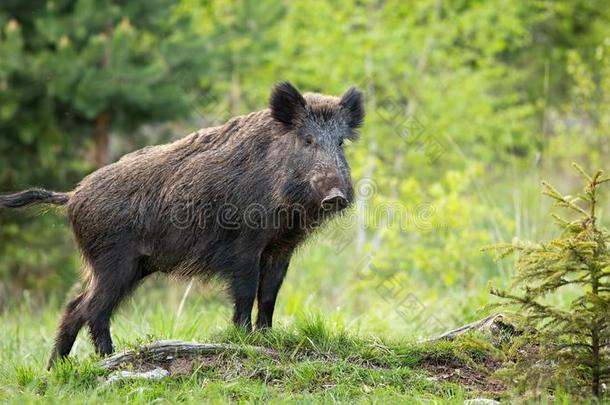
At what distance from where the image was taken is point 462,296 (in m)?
9.01

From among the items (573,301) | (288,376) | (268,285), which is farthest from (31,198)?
(573,301)

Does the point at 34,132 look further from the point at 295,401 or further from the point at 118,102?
the point at 295,401

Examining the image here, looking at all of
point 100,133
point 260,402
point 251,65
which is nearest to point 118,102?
point 100,133

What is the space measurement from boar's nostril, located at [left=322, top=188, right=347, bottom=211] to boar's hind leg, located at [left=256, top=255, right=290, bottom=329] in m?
0.68

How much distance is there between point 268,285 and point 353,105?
1608 mm

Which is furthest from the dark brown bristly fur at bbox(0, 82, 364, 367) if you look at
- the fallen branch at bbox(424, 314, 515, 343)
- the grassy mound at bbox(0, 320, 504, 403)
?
the fallen branch at bbox(424, 314, 515, 343)

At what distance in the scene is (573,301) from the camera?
4562mm

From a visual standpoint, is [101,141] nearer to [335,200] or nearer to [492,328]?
[335,200]

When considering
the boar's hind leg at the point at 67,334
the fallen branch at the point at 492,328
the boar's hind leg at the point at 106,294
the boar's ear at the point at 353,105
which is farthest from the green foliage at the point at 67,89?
the fallen branch at the point at 492,328

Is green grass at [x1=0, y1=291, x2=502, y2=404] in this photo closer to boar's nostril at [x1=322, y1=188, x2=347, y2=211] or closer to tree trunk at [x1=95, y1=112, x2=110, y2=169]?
boar's nostril at [x1=322, y1=188, x2=347, y2=211]

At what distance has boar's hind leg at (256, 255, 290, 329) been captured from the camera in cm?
618

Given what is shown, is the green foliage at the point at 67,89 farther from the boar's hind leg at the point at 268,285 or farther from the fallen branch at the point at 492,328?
the fallen branch at the point at 492,328

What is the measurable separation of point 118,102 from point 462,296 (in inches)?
218

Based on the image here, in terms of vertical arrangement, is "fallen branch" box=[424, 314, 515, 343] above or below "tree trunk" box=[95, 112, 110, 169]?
below
